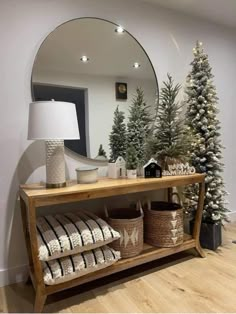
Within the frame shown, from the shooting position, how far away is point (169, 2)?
248 cm

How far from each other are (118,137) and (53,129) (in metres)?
0.80

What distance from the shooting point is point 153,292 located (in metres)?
1.77

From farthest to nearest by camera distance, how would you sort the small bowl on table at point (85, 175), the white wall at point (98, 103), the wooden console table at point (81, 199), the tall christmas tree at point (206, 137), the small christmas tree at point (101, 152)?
the tall christmas tree at point (206, 137) → the small christmas tree at point (101, 152) → the white wall at point (98, 103) → the small bowl on table at point (85, 175) → the wooden console table at point (81, 199)

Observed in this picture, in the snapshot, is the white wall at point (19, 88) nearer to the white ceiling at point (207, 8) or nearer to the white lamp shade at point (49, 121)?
the white lamp shade at point (49, 121)

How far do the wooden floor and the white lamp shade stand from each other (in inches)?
42.3

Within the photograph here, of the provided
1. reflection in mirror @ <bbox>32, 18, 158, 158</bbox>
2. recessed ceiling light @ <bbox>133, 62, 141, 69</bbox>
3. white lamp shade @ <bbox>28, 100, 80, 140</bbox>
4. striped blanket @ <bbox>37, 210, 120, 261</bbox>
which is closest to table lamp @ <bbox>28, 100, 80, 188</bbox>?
white lamp shade @ <bbox>28, 100, 80, 140</bbox>

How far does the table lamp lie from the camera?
1641mm

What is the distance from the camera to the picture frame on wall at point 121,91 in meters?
2.34

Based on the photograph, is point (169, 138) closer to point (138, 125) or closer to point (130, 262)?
point (138, 125)

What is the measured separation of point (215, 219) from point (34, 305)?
167cm

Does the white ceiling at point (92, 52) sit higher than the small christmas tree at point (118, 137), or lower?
higher

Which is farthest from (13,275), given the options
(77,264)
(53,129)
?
(53,129)

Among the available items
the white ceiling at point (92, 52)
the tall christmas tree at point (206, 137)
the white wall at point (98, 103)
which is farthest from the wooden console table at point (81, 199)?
the white ceiling at point (92, 52)

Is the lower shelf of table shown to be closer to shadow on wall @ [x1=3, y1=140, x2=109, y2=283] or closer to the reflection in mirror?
shadow on wall @ [x1=3, y1=140, x2=109, y2=283]
